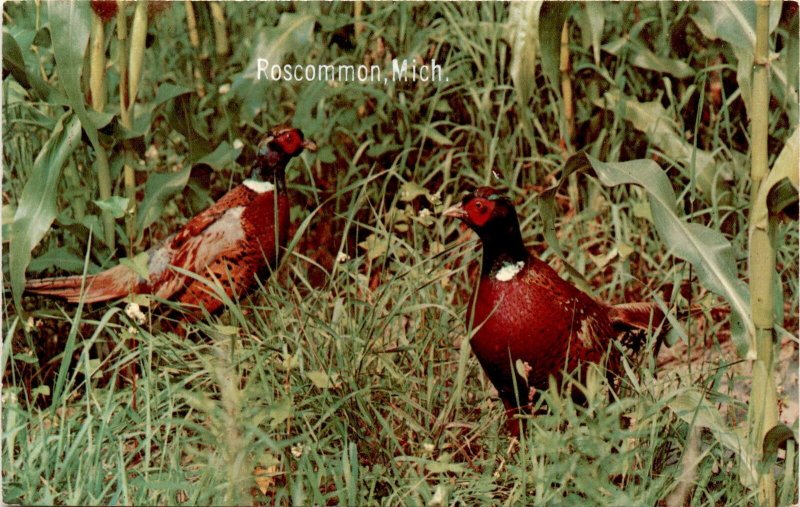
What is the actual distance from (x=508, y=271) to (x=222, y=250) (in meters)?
0.94

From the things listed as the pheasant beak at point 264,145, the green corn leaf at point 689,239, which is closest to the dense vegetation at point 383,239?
the green corn leaf at point 689,239

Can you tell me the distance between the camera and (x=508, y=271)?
2.75m

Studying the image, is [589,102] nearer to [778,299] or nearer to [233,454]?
[778,299]

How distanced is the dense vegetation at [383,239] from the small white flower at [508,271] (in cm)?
11

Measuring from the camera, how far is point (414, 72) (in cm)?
348

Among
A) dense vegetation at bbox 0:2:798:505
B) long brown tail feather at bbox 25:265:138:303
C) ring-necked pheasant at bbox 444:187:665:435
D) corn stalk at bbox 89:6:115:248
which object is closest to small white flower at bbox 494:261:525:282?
ring-necked pheasant at bbox 444:187:665:435

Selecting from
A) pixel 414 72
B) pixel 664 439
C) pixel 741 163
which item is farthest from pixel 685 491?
pixel 414 72

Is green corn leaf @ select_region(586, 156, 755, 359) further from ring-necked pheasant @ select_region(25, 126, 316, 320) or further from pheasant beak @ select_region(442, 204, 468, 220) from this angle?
ring-necked pheasant @ select_region(25, 126, 316, 320)

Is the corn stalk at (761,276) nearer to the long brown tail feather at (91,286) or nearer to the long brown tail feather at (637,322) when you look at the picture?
the long brown tail feather at (637,322)

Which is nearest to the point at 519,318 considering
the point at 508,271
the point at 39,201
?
the point at 508,271

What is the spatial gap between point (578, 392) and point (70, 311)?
158 cm

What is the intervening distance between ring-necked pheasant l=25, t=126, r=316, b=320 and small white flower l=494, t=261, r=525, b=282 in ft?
2.54

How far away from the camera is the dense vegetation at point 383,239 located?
252cm

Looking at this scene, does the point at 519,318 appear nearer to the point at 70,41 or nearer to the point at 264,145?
the point at 264,145
